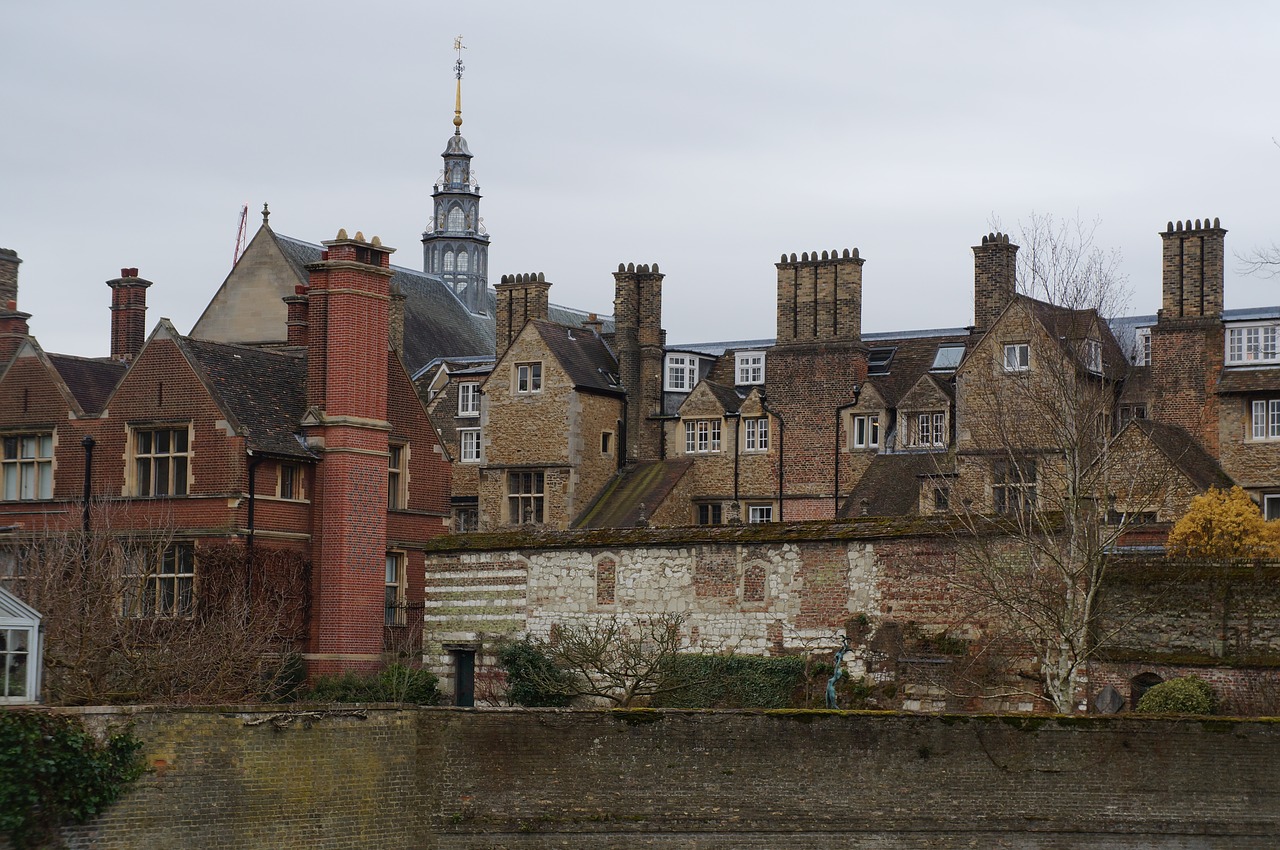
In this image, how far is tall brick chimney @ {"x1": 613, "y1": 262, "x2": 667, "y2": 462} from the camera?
56438 mm

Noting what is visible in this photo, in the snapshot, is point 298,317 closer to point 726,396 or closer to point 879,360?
point 726,396

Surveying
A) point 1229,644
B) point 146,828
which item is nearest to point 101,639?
point 146,828

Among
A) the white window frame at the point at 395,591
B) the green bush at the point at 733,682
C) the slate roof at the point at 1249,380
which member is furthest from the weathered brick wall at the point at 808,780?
the slate roof at the point at 1249,380

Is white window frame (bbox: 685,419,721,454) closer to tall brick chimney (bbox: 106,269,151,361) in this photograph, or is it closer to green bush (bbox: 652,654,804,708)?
tall brick chimney (bbox: 106,269,151,361)

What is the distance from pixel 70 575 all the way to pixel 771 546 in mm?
13691

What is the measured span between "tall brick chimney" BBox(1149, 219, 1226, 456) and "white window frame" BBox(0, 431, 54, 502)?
93.4ft

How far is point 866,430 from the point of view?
5300 cm

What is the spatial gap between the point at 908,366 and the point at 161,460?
23433 mm

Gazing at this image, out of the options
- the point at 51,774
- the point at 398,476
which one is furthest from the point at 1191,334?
the point at 51,774

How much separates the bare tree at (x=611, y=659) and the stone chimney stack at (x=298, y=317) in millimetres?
11523

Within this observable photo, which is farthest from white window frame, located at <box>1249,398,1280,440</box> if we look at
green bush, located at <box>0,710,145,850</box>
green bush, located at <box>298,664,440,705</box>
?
green bush, located at <box>0,710,145,850</box>

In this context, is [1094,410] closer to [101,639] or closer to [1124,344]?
[101,639]

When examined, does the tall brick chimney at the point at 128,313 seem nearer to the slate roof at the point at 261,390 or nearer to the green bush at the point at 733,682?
the slate roof at the point at 261,390

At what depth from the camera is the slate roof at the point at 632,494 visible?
172 ft
